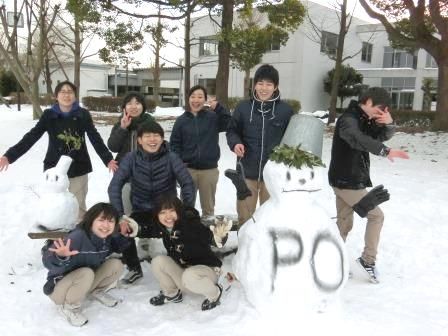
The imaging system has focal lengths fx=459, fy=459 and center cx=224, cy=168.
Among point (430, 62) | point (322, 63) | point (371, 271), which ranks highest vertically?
point (430, 62)

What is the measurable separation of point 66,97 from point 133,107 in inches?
24.0

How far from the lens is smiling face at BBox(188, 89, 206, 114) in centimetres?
441

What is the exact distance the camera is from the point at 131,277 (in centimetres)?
392

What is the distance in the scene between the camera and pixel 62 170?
158 inches

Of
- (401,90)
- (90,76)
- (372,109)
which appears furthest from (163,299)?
(90,76)

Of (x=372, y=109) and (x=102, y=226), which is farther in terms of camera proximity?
(x=372, y=109)

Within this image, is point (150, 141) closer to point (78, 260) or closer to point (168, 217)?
point (168, 217)

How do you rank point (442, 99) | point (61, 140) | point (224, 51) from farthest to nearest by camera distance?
point (442, 99), point (224, 51), point (61, 140)

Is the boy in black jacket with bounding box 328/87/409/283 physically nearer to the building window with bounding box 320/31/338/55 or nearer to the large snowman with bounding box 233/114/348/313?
the large snowman with bounding box 233/114/348/313

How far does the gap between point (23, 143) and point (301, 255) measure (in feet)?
8.97

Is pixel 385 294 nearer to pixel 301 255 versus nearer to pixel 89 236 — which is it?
pixel 301 255

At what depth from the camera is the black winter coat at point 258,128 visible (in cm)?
396

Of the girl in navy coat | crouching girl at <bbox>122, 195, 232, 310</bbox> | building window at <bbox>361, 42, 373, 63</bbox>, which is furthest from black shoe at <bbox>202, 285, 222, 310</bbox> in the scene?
building window at <bbox>361, 42, 373, 63</bbox>

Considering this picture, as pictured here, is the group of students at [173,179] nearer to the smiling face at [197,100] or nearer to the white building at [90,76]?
the smiling face at [197,100]
